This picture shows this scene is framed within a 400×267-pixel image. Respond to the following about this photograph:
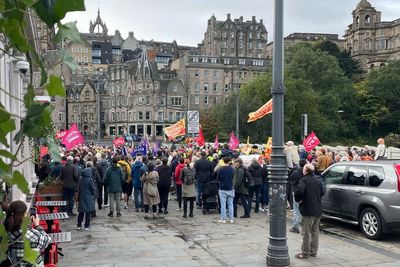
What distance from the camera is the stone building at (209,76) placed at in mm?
105125

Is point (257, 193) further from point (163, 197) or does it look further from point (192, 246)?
point (192, 246)

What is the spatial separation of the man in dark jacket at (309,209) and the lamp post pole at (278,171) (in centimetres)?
65

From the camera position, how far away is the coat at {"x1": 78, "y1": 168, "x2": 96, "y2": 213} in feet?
40.8

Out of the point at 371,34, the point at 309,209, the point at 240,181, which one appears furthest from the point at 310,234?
the point at 371,34

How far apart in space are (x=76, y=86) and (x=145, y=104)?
24.6 meters

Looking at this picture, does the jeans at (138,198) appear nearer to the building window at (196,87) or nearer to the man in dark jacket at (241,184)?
the man in dark jacket at (241,184)

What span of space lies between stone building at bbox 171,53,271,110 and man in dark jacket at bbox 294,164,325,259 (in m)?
94.4

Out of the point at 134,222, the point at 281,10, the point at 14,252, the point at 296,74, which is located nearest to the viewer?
the point at 14,252

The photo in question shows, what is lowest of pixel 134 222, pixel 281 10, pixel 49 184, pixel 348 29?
pixel 134 222

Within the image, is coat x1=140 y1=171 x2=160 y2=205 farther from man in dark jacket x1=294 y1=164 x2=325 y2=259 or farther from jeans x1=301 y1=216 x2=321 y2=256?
jeans x1=301 y1=216 x2=321 y2=256

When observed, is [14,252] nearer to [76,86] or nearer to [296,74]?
[296,74]

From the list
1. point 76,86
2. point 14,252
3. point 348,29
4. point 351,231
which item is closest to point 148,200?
point 351,231

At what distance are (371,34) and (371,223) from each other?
13199 centimetres

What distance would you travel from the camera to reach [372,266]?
8984 mm
